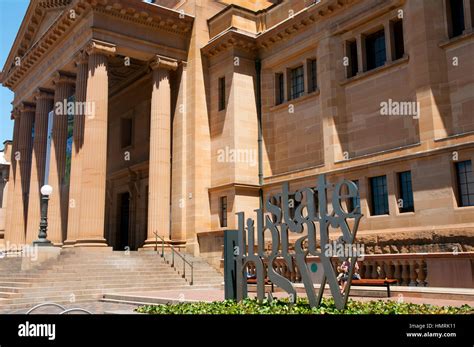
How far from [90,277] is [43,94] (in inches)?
698

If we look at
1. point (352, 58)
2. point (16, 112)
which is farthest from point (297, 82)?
point (16, 112)

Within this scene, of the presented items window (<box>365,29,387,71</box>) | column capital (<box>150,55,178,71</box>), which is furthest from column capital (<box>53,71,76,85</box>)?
window (<box>365,29,387,71</box>)

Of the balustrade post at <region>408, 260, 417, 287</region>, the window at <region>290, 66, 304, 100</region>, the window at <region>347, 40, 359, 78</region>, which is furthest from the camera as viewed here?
the window at <region>290, 66, 304, 100</region>

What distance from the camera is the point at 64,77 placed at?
31.2 m

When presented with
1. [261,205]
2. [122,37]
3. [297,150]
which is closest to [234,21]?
[122,37]

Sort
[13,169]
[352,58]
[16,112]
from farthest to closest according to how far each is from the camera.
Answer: [13,169] < [16,112] < [352,58]

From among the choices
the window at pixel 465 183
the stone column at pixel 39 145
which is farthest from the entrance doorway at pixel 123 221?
the window at pixel 465 183

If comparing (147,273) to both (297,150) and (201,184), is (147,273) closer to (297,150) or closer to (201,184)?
(201,184)

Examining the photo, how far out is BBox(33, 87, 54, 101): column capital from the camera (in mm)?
34438

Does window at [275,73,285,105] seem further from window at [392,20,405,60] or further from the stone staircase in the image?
the stone staircase

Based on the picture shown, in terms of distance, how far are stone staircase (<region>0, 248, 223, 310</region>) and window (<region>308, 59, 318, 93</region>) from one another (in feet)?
34.9

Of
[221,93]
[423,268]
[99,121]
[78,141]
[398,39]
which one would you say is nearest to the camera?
[423,268]

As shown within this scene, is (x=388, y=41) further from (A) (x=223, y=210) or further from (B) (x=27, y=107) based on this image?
(B) (x=27, y=107)

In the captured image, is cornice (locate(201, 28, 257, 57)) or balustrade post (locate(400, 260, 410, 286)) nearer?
balustrade post (locate(400, 260, 410, 286))
